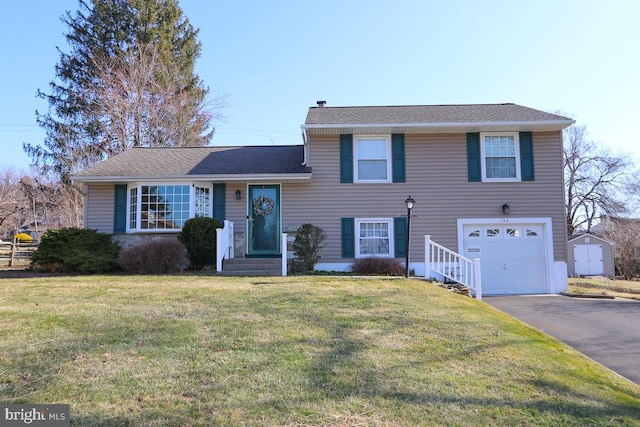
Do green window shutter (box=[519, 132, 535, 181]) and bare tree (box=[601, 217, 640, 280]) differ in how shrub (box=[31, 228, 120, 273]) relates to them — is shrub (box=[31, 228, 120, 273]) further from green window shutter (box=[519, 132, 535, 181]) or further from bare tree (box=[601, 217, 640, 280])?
bare tree (box=[601, 217, 640, 280])

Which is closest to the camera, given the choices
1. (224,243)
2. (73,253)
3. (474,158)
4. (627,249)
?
(73,253)

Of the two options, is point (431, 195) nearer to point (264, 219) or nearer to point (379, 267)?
point (379, 267)

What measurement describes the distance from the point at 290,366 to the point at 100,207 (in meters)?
10.6

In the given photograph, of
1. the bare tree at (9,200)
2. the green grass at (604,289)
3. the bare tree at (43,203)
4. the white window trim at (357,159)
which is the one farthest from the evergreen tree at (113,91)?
the green grass at (604,289)

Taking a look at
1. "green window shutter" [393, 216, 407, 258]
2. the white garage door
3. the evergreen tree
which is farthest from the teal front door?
the evergreen tree

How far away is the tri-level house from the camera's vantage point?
38.5ft

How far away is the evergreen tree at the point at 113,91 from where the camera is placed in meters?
22.2

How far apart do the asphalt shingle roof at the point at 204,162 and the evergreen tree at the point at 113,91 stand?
9.02 m

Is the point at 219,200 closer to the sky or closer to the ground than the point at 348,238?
closer to the sky

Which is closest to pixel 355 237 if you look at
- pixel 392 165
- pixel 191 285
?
pixel 392 165

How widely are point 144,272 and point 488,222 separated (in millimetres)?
9430

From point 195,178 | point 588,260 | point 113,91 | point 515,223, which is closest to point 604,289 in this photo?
point 515,223

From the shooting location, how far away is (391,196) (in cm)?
1193

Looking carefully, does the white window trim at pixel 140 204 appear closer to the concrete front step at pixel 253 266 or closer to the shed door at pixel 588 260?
the concrete front step at pixel 253 266
